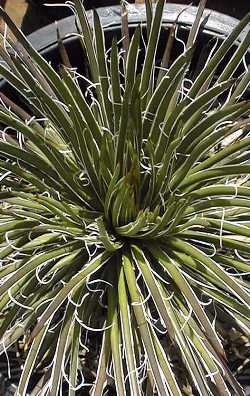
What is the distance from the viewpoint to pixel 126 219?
2.93 feet

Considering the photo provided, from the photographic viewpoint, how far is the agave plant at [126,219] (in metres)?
0.84

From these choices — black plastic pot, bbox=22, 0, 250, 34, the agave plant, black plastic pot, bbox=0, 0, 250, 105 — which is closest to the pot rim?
black plastic pot, bbox=0, 0, 250, 105

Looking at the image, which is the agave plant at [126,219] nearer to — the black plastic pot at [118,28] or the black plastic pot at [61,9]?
the black plastic pot at [118,28]

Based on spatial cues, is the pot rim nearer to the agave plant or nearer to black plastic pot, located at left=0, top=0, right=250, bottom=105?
black plastic pot, located at left=0, top=0, right=250, bottom=105

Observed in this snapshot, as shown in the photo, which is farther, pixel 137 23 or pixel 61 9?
pixel 61 9

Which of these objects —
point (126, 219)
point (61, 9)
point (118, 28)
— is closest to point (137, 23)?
point (118, 28)

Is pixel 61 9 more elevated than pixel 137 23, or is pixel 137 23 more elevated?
pixel 61 9

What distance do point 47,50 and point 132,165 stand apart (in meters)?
0.33

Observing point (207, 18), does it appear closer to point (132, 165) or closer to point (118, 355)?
point (132, 165)

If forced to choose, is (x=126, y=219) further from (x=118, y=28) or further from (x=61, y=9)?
(x=61, y=9)

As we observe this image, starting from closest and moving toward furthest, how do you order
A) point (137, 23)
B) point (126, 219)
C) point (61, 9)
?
point (126, 219) → point (137, 23) → point (61, 9)

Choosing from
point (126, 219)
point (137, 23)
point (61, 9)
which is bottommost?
point (126, 219)

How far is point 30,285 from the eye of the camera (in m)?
0.92

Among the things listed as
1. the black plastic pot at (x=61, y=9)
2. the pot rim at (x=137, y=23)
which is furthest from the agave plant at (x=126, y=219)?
the black plastic pot at (x=61, y=9)
